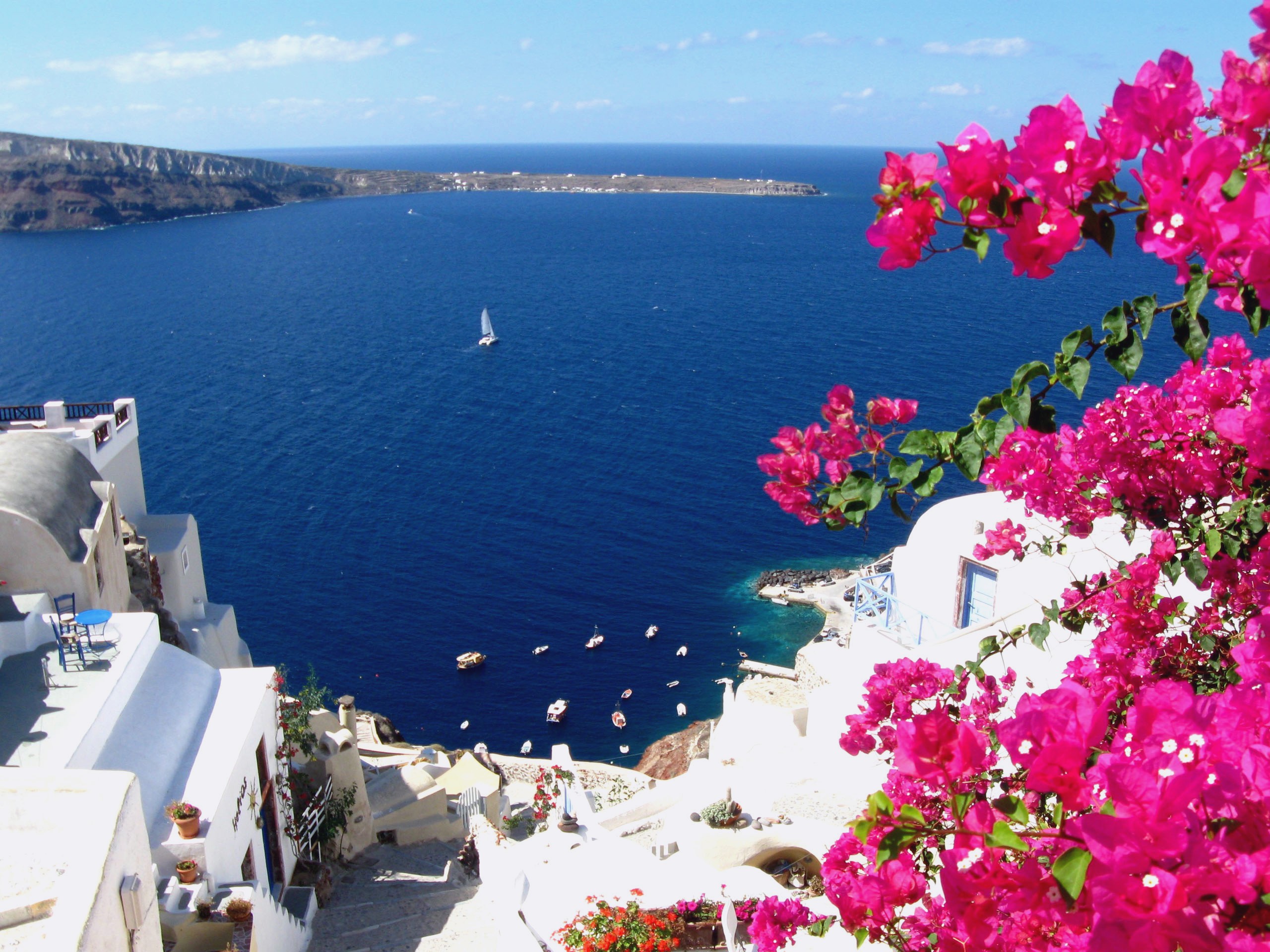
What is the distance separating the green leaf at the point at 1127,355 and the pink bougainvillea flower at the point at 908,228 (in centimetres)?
66

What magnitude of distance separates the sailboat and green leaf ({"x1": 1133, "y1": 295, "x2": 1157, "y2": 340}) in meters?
84.2

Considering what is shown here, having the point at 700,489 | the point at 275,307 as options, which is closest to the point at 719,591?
the point at 700,489

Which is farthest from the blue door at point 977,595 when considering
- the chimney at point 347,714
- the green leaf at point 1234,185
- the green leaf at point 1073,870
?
the green leaf at point 1073,870

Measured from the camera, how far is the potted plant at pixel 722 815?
15516 mm

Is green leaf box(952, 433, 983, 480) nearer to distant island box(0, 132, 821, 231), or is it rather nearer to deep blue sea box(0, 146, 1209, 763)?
deep blue sea box(0, 146, 1209, 763)

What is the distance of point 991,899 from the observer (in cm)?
299

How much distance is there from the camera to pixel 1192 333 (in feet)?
10.3

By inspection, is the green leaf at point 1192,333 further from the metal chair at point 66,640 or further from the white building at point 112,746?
the metal chair at point 66,640

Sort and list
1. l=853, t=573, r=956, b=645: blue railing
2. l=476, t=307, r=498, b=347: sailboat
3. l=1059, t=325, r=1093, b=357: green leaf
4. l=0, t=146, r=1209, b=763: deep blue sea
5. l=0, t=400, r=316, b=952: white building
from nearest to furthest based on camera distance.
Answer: l=1059, t=325, r=1093, b=357: green leaf
l=0, t=400, r=316, b=952: white building
l=853, t=573, r=956, b=645: blue railing
l=0, t=146, r=1209, b=763: deep blue sea
l=476, t=307, r=498, b=347: sailboat

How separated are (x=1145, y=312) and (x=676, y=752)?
90.0 ft

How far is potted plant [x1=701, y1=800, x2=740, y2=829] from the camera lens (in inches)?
611

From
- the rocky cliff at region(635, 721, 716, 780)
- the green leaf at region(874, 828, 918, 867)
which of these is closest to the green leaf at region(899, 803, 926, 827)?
the green leaf at region(874, 828, 918, 867)

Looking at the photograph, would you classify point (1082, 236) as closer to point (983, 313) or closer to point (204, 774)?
point (204, 774)

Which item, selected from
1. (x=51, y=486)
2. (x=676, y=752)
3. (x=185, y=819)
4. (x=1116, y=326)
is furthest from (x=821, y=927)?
(x=676, y=752)
